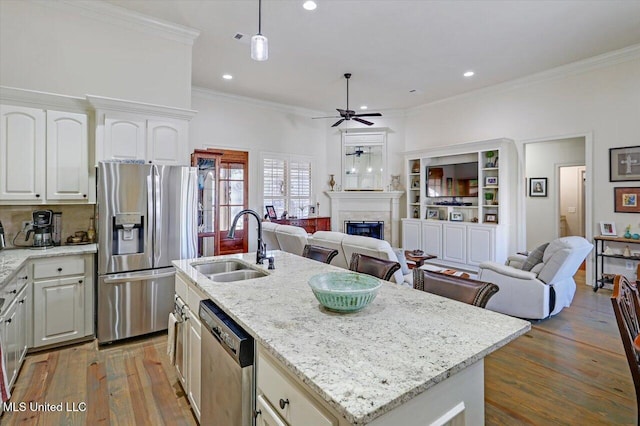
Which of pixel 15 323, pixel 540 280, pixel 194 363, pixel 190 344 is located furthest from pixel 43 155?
pixel 540 280

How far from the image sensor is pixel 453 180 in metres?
6.88

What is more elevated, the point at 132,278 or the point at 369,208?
the point at 369,208

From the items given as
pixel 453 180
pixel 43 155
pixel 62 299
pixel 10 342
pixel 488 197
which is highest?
pixel 453 180

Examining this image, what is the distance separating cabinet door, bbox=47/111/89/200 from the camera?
10.4ft

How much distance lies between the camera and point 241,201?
660 cm

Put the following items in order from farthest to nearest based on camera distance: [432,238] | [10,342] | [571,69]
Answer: [432,238] → [571,69] → [10,342]

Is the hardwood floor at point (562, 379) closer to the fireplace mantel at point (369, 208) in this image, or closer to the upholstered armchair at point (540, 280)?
the upholstered armchair at point (540, 280)

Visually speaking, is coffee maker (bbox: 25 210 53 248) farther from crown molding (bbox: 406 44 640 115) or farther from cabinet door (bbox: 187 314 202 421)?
crown molding (bbox: 406 44 640 115)

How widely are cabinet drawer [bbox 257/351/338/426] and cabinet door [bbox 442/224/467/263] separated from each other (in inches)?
233

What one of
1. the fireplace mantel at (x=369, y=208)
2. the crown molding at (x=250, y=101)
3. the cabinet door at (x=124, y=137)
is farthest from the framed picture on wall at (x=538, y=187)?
the cabinet door at (x=124, y=137)

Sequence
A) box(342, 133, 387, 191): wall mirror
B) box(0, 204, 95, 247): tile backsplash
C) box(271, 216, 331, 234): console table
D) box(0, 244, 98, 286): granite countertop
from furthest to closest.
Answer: box(342, 133, 387, 191): wall mirror, box(271, 216, 331, 234): console table, box(0, 204, 95, 247): tile backsplash, box(0, 244, 98, 286): granite countertop

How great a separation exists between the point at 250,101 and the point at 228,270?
5112 millimetres

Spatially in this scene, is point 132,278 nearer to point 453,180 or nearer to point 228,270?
point 228,270

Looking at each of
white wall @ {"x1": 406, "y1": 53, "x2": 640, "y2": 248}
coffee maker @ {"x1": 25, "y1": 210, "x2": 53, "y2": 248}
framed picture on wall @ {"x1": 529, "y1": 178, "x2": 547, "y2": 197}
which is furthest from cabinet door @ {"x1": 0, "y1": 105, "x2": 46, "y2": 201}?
framed picture on wall @ {"x1": 529, "y1": 178, "x2": 547, "y2": 197}
